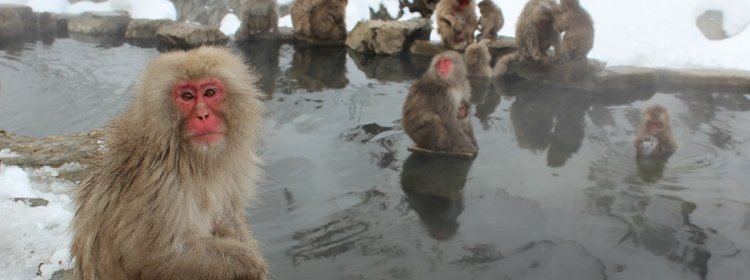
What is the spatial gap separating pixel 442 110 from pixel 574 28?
10.7ft

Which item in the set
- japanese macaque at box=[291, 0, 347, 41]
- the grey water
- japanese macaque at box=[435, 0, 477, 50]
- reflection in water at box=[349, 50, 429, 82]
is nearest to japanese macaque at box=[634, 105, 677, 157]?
the grey water

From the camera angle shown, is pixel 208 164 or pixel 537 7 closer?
pixel 208 164

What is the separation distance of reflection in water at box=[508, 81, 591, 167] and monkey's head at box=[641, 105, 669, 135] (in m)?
0.66

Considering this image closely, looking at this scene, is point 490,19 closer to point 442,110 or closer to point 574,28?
point 574,28

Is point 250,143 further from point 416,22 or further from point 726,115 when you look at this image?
point 416,22

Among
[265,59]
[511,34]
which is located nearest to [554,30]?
[265,59]

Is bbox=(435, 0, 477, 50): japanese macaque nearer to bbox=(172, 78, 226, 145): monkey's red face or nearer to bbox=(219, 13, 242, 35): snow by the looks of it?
bbox=(219, 13, 242, 35): snow

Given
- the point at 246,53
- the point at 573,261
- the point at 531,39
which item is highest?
the point at 531,39

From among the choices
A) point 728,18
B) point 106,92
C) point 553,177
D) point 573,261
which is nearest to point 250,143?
point 573,261

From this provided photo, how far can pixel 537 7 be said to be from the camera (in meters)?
8.10

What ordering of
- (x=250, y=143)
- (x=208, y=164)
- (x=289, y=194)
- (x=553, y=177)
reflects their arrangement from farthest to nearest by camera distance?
(x=553, y=177), (x=289, y=194), (x=250, y=143), (x=208, y=164)

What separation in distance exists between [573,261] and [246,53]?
7179mm

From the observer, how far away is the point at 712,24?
10547 mm

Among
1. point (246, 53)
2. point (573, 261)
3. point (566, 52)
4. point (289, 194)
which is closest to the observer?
point (573, 261)
